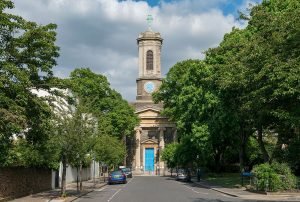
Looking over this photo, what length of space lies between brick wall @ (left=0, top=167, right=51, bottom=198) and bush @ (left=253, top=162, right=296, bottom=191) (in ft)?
45.4

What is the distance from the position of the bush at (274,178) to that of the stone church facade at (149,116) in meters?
58.3

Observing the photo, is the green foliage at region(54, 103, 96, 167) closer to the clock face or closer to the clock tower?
the clock face

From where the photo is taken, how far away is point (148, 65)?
3605 inches

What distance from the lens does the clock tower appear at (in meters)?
90.7

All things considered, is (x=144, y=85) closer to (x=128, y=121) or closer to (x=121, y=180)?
(x=128, y=121)

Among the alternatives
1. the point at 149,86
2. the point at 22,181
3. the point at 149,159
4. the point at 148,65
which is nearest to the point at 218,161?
the point at 22,181

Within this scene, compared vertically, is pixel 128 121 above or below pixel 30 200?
above

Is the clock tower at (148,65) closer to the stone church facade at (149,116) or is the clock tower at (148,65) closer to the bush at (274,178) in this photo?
the stone church facade at (149,116)

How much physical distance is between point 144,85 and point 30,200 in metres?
67.4

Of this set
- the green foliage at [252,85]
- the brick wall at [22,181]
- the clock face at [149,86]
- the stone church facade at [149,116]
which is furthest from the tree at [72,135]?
the clock face at [149,86]

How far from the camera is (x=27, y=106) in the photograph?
68.1 feet

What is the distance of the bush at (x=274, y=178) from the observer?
28.1 meters

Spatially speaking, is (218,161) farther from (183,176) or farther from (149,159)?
(149,159)

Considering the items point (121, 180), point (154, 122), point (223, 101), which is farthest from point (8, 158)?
point (154, 122)
